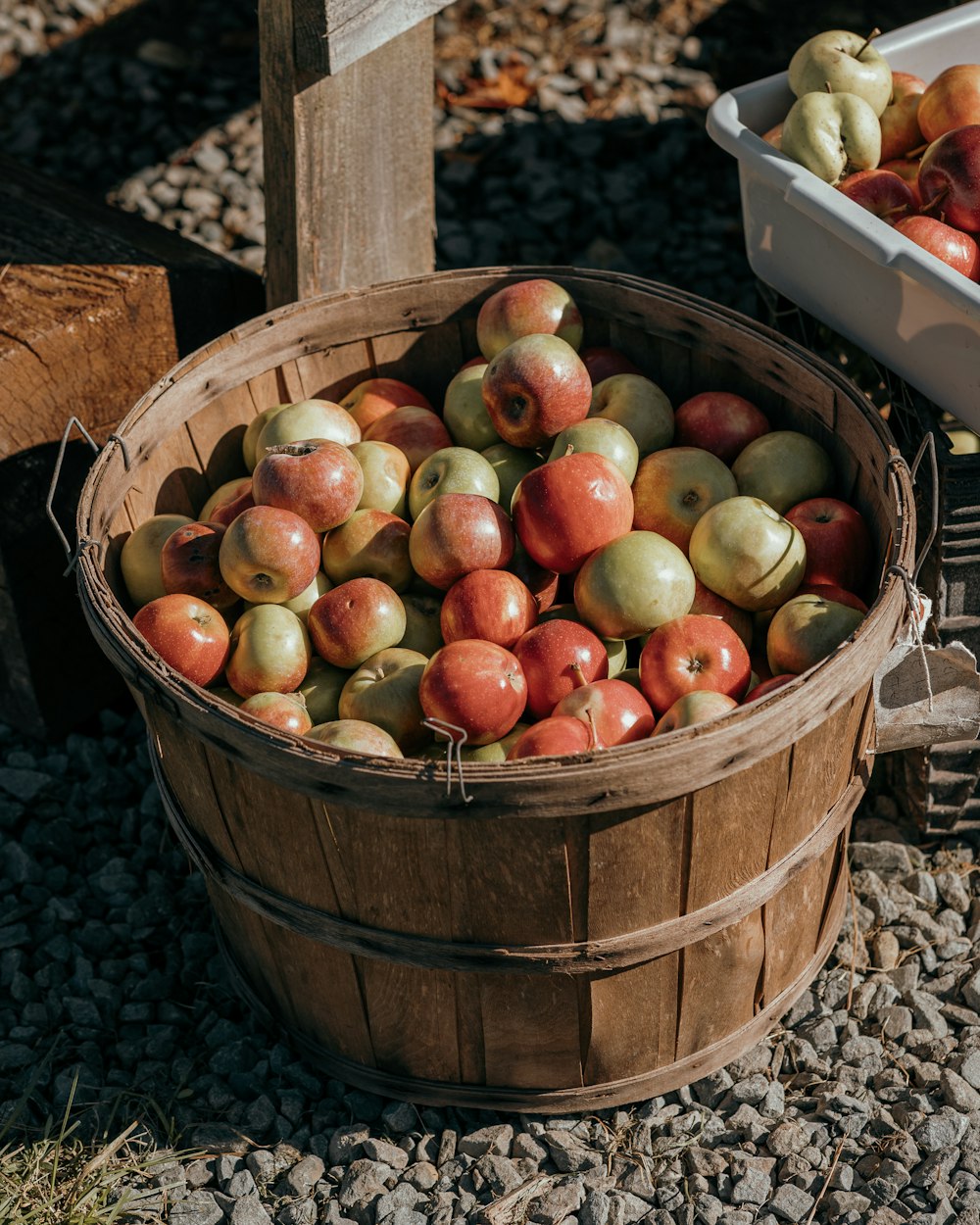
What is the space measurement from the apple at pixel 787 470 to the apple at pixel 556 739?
74cm

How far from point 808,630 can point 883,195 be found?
103 centimetres

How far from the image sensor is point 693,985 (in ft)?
7.30

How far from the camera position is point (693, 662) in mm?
2137

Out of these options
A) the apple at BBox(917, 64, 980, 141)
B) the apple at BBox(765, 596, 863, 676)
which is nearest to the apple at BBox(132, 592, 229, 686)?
the apple at BBox(765, 596, 863, 676)

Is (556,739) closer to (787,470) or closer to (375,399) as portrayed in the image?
(787,470)

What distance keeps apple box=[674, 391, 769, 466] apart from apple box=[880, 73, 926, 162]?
746 millimetres

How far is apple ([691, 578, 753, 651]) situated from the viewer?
93.0 inches

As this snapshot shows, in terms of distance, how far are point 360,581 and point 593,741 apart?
2.02 ft

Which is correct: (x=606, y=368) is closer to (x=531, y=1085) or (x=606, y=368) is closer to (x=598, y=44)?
(x=531, y=1085)

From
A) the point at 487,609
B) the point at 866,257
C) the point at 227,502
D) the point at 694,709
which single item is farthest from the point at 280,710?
the point at 866,257

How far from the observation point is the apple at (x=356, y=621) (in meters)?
2.30

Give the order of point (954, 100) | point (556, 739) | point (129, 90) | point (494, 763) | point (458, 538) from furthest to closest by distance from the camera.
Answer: point (129, 90)
point (954, 100)
point (458, 538)
point (556, 739)
point (494, 763)

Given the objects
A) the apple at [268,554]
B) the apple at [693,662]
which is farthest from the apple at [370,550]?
the apple at [693,662]

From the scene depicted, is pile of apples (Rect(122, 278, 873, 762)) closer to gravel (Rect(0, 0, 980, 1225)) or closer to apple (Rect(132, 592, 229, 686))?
apple (Rect(132, 592, 229, 686))
